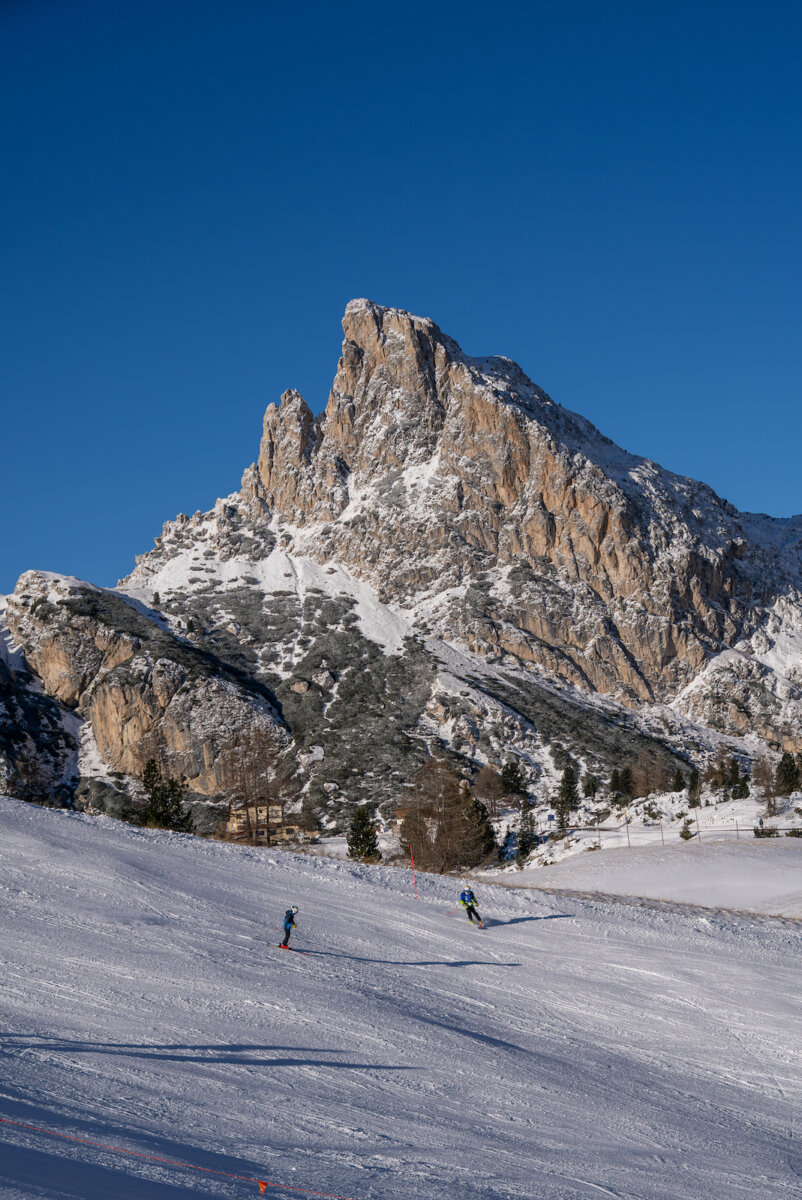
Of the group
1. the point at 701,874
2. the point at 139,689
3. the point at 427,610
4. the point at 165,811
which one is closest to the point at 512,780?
the point at 165,811

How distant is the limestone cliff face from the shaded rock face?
1250 inches

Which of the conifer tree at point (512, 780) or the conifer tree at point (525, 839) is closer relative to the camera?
the conifer tree at point (525, 839)

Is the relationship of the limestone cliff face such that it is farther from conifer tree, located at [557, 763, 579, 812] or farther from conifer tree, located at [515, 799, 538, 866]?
conifer tree, located at [515, 799, 538, 866]

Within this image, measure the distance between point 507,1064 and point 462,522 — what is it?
4980 inches

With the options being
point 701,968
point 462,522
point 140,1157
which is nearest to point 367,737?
point 462,522

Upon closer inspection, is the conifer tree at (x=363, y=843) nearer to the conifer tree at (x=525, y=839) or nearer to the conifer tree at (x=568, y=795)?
the conifer tree at (x=525, y=839)

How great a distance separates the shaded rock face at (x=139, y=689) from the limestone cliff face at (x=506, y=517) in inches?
1250

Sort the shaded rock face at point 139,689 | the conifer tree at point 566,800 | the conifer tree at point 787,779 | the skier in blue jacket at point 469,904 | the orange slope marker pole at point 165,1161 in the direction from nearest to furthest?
the orange slope marker pole at point 165,1161
the skier in blue jacket at point 469,904
the conifer tree at point 787,779
the conifer tree at point 566,800
the shaded rock face at point 139,689

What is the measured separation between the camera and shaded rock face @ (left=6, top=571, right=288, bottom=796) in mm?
105188

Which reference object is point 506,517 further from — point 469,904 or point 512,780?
point 469,904

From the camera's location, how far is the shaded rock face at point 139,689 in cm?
10519

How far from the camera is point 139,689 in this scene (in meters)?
110

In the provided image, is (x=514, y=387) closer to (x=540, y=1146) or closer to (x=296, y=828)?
(x=296, y=828)

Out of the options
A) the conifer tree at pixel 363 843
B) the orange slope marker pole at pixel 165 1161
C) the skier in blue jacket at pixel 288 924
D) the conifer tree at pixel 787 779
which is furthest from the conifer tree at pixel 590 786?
the orange slope marker pole at pixel 165 1161
